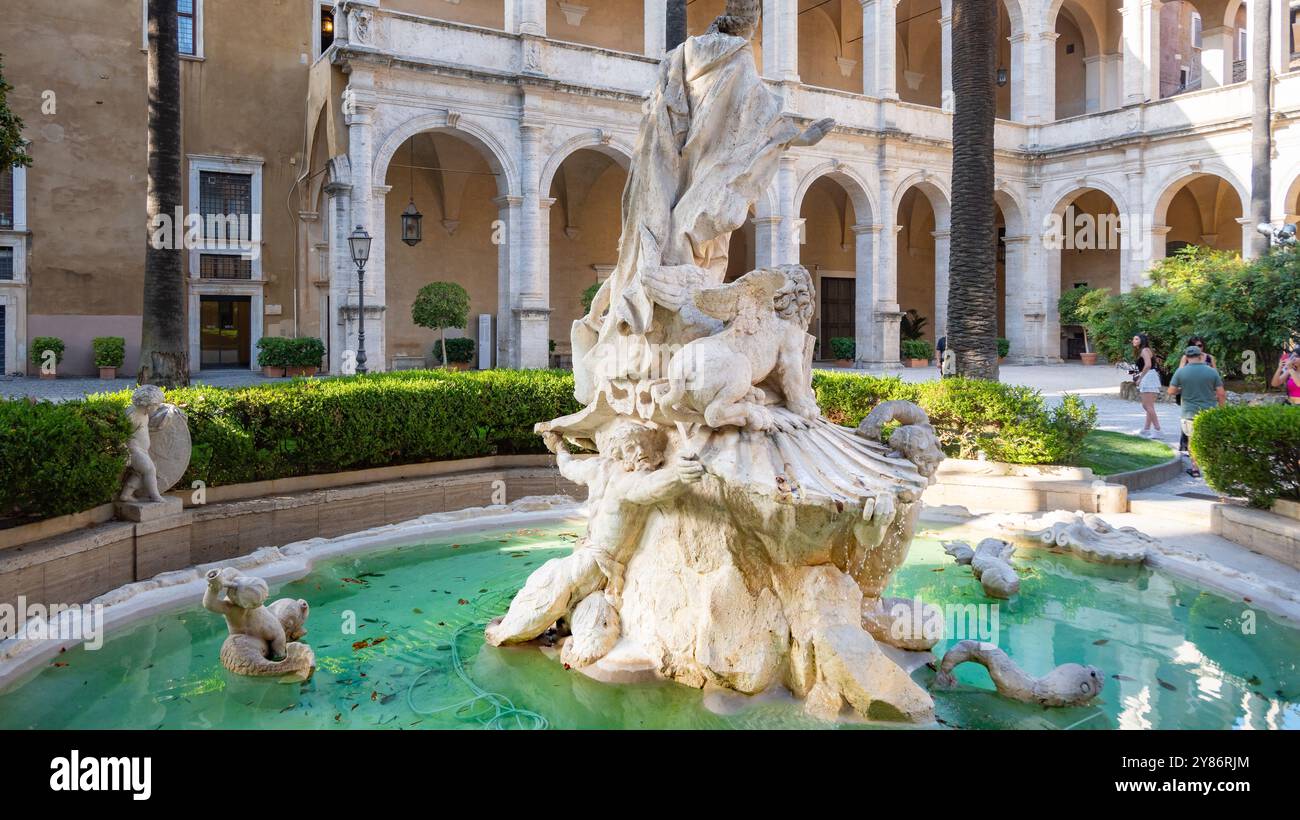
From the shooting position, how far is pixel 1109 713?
11.4 ft

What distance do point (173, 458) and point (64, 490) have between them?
79 cm

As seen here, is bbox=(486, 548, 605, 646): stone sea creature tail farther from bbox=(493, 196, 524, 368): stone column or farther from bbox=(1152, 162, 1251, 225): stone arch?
bbox=(1152, 162, 1251, 225): stone arch

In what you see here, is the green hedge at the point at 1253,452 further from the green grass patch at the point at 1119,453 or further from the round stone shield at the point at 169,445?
the round stone shield at the point at 169,445

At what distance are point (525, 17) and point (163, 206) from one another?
37.3ft

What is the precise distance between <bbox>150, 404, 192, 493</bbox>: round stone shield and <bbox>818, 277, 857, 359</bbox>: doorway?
26.2 m

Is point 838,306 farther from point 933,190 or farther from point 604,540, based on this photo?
point 604,540

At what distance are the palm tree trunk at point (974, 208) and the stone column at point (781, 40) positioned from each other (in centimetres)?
1170

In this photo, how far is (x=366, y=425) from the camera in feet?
22.7

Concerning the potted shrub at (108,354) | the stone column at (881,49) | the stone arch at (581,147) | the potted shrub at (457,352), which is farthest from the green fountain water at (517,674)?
the stone column at (881,49)

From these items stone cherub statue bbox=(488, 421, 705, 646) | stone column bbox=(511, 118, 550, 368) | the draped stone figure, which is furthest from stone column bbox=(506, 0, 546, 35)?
stone cherub statue bbox=(488, 421, 705, 646)

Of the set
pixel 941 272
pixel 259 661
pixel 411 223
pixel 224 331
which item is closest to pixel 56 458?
pixel 259 661

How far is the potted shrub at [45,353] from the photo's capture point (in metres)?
19.6

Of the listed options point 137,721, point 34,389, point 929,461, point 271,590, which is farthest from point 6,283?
point 929,461

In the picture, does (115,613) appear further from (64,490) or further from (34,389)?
(34,389)
